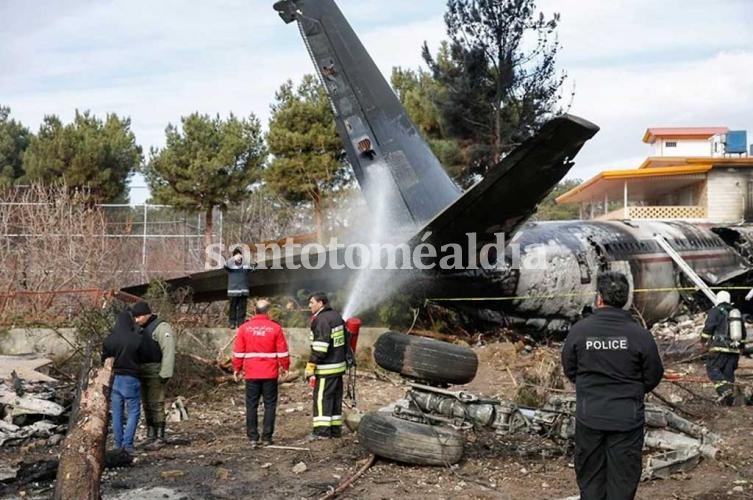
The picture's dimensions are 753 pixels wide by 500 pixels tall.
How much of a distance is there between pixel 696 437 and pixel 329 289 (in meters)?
7.35

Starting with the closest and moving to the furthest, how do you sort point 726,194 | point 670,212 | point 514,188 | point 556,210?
point 514,188, point 726,194, point 670,212, point 556,210

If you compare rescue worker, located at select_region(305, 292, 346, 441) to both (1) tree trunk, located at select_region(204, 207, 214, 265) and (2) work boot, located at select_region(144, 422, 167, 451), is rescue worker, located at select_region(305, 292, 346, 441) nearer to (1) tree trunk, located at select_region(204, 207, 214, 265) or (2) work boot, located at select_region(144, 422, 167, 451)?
(2) work boot, located at select_region(144, 422, 167, 451)

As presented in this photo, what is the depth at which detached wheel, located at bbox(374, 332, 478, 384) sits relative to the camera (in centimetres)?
914

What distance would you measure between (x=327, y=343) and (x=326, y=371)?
0.36 m

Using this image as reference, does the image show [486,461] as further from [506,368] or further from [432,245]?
[506,368]

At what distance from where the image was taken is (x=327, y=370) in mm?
10008

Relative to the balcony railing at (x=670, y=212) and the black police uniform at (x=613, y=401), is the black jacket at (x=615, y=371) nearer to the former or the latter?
the black police uniform at (x=613, y=401)

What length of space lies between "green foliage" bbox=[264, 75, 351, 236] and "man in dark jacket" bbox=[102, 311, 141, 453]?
70.9 ft

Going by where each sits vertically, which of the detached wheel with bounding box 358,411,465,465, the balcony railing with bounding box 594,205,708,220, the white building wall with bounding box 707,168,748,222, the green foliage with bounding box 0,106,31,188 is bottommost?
the detached wheel with bounding box 358,411,465,465

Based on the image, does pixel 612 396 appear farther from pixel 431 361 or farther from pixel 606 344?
pixel 431 361

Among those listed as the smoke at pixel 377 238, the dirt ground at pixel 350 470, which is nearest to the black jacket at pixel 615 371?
the dirt ground at pixel 350 470

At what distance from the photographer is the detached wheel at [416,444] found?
27.7ft

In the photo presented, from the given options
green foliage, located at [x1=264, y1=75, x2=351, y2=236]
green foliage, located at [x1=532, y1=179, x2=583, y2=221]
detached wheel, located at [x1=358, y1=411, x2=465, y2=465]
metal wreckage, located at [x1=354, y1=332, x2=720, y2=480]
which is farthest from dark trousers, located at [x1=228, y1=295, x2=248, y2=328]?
green foliage, located at [x1=532, y1=179, x2=583, y2=221]

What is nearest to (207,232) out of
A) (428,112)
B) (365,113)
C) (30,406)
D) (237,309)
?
(428,112)
